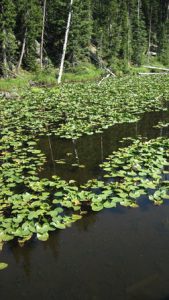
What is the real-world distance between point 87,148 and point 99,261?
505 centimetres

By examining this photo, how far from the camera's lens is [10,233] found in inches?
184

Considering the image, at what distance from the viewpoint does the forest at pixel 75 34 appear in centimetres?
2783

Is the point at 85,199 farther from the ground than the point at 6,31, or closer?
closer

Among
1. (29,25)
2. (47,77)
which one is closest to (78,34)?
(29,25)

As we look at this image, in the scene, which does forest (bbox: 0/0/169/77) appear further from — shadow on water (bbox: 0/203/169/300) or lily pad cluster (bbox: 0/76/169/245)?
shadow on water (bbox: 0/203/169/300)

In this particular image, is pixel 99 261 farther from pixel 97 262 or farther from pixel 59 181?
pixel 59 181

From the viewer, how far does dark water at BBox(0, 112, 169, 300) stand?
11.6 feet

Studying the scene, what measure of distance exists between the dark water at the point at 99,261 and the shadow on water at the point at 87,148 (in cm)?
190

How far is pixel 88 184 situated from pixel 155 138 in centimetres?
404

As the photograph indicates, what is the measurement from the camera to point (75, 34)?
32094 millimetres

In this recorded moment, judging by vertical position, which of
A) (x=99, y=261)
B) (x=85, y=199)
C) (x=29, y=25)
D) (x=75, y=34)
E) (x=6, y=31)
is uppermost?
(x=29, y=25)

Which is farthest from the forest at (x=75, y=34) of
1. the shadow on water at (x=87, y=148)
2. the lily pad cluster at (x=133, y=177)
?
the lily pad cluster at (x=133, y=177)

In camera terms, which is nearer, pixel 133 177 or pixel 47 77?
pixel 133 177

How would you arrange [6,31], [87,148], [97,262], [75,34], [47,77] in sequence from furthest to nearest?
[75,34] → [47,77] → [6,31] → [87,148] → [97,262]
